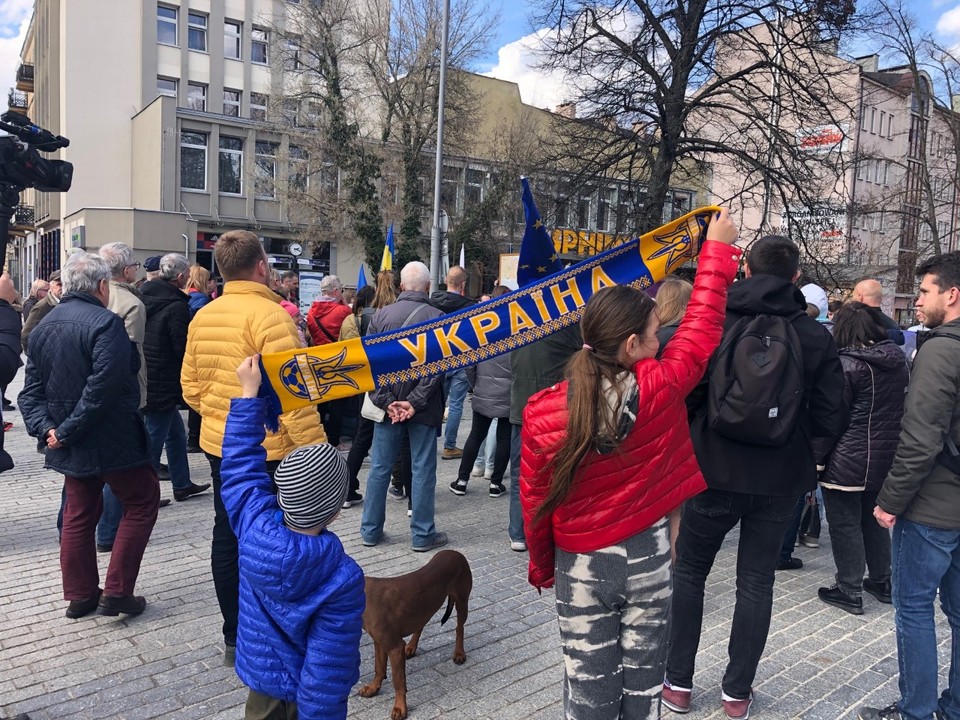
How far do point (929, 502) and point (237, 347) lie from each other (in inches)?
123

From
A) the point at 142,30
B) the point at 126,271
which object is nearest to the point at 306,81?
the point at 142,30

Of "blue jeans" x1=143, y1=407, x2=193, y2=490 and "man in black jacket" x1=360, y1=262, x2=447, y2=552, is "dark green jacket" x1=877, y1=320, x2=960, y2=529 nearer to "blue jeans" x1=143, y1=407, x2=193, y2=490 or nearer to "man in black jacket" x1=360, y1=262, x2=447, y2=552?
"man in black jacket" x1=360, y1=262, x2=447, y2=552

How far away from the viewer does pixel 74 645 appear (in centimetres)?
391

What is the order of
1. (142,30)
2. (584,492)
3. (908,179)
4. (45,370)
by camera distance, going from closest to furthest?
(584,492) → (45,370) → (908,179) → (142,30)

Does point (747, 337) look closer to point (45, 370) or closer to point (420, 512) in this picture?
point (420, 512)

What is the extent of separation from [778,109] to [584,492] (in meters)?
13.5

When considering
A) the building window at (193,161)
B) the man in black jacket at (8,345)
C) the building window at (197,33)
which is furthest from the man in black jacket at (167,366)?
the building window at (197,33)

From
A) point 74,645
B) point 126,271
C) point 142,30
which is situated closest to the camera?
point 74,645

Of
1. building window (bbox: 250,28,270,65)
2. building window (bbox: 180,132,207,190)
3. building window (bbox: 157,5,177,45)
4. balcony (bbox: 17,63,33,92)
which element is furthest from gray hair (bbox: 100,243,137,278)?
balcony (bbox: 17,63,33,92)

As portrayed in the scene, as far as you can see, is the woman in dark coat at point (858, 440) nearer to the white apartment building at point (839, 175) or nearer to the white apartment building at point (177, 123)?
the white apartment building at point (839, 175)

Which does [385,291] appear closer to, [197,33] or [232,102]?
[232,102]

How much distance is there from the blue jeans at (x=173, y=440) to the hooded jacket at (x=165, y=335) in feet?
0.47

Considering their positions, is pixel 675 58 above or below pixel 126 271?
above

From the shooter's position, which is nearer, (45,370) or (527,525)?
(527,525)
